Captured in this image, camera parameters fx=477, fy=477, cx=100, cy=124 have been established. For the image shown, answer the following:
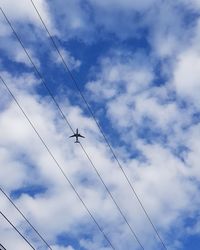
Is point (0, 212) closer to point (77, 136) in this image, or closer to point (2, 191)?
point (2, 191)

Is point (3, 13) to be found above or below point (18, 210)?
above

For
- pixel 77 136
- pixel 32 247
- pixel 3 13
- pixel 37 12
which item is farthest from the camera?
pixel 77 136

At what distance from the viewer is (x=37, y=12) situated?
2220cm

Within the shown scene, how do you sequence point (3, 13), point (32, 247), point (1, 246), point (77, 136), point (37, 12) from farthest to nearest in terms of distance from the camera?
point (77, 136), point (1, 246), point (32, 247), point (37, 12), point (3, 13)

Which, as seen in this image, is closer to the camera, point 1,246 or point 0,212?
point 0,212

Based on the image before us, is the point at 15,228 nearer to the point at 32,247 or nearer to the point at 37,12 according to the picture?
the point at 32,247

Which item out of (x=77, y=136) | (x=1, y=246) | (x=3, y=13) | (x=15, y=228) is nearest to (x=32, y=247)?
(x=15, y=228)

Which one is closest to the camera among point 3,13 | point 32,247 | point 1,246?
point 3,13

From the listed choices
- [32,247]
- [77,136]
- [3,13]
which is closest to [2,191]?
[32,247]

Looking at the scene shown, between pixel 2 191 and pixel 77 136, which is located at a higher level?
pixel 77 136

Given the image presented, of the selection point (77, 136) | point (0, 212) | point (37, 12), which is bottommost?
point (0, 212)

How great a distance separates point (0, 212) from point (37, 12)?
9.37 m

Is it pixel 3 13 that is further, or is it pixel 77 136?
pixel 77 136

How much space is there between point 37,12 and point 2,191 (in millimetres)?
8375
